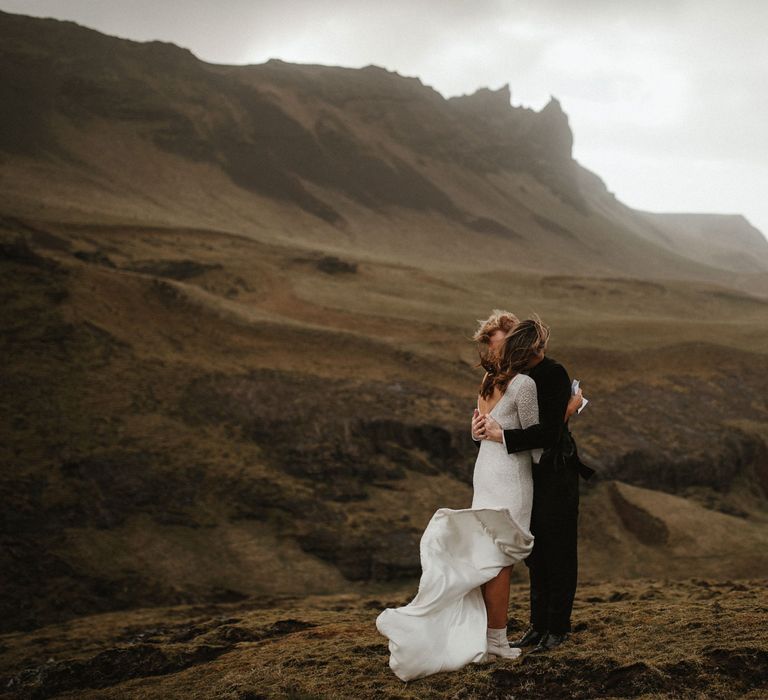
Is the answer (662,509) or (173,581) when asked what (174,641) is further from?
(662,509)

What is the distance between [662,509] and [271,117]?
5660cm

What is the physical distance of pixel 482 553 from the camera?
4734mm

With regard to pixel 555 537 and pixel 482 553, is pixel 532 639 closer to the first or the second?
pixel 555 537

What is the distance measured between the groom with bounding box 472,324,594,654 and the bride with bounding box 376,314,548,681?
76mm

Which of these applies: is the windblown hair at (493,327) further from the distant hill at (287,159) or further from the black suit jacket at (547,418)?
the distant hill at (287,159)

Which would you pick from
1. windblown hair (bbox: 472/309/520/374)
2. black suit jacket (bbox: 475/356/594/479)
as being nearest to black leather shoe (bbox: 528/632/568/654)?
black suit jacket (bbox: 475/356/594/479)

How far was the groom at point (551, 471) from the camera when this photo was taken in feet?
15.6

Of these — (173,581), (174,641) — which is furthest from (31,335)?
(174,641)

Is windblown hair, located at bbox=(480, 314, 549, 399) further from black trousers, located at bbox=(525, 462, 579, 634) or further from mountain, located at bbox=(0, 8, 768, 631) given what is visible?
mountain, located at bbox=(0, 8, 768, 631)

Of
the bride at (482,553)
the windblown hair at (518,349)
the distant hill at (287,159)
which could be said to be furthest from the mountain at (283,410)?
the windblown hair at (518,349)

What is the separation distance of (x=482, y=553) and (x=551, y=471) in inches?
26.0

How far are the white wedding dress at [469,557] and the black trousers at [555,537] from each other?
0.10 meters

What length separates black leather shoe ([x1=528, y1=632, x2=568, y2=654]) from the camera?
5059 mm

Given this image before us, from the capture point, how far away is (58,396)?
15586 mm
